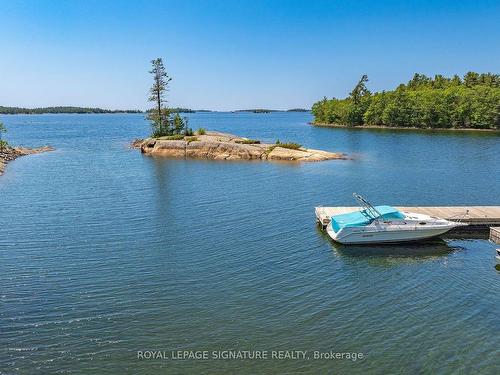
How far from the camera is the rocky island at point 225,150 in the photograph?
66.9 m

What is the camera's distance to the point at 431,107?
133500mm

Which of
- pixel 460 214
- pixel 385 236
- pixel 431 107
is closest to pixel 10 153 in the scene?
pixel 385 236

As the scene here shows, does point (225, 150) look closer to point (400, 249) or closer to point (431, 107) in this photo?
point (400, 249)

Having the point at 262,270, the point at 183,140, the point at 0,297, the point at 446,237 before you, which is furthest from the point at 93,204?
the point at 183,140

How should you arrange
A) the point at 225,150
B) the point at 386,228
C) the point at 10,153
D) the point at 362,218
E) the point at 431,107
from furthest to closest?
the point at 431,107 → the point at 10,153 → the point at 225,150 → the point at 362,218 → the point at 386,228

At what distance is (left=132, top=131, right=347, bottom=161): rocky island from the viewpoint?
66875mm

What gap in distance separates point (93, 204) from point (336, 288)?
2415 centimetres

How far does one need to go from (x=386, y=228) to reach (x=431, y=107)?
391 ft

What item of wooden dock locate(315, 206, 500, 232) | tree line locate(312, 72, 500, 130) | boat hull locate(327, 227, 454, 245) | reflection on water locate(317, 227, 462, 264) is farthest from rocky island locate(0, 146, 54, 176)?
tree line locate(312, 72, 500, 130)

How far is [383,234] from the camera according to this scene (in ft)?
92.0

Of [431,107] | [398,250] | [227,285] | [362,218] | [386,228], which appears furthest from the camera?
[431,107]

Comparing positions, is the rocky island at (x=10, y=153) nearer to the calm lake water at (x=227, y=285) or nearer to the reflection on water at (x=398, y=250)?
the calm lake water at (x=227, y=285)

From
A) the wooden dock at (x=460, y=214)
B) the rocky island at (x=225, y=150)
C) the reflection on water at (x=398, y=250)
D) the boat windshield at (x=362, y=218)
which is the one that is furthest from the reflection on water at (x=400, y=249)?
the rocky island at (x=225, y=150)

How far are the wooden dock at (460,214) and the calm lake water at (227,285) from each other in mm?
1453
